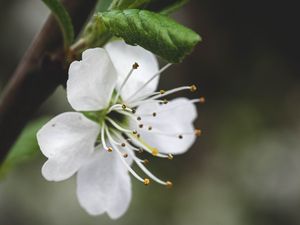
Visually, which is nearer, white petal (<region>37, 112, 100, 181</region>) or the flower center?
white petal (<region>37, 112, 100, 181</region>)

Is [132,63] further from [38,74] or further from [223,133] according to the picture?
[223,133]

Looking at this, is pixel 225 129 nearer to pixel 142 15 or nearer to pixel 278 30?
pixel 278 30

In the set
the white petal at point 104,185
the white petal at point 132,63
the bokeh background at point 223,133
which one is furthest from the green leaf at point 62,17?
the bokeh background at point 223,133

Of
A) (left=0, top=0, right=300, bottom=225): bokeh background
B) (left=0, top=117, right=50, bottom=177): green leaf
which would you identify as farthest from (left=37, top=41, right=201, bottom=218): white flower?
(left=0, top=0, right=300, bottom=225): bokeh background

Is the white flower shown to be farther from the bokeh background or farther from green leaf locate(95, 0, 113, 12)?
the bokeh background

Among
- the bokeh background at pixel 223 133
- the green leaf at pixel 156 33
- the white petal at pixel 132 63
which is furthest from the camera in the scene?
the bokeh background at pixel 223 133

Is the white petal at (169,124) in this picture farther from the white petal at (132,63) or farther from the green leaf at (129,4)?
the green leaf at (129,4)

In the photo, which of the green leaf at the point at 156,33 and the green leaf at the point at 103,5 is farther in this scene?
the green leaf at the point at 103,5
